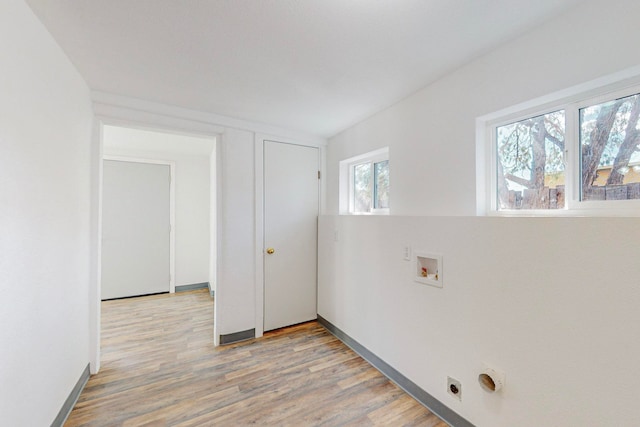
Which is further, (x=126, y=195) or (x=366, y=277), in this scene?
(x=126, y=195)

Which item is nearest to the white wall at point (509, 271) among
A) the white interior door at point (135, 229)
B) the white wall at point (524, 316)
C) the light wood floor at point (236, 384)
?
the white wall at point (524, 316)

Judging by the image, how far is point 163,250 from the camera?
407 centimetres

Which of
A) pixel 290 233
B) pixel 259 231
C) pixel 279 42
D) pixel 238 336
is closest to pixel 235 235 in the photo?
pixel 259 231

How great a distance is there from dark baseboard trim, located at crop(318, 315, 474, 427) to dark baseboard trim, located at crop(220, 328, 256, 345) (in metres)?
0.87

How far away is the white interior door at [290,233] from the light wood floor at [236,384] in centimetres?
26

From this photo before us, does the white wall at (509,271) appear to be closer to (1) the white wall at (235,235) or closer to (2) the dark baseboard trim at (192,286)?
(1) the white wall at (235,235)

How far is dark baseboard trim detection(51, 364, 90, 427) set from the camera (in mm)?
1473

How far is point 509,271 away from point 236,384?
6.36 feet

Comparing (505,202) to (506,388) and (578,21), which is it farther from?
(506,388)

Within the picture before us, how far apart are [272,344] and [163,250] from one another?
8.68 feet

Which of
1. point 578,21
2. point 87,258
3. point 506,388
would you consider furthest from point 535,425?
point 87,258

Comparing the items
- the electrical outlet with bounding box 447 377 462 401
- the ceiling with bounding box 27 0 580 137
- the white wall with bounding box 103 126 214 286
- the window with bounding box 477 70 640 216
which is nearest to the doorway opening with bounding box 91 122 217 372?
the white wall with bounding box 103 126 214 286

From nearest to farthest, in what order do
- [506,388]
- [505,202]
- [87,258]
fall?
[506,388] → [505,202] → [87,258]

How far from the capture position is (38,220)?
130 centimetres
